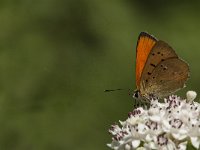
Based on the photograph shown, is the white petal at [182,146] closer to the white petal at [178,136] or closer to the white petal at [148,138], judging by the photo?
the white petal at [178,136]

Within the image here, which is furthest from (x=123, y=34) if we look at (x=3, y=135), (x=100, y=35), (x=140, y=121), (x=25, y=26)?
(x=140, y=121)

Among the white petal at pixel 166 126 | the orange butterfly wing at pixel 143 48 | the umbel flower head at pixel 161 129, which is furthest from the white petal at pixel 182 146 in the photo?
the orange butterfly wing at pixel 143 48

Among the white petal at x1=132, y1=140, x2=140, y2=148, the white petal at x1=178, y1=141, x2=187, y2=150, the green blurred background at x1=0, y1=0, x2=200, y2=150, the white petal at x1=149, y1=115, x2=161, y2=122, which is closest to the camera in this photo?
the white petal at x1=178, y1=141, x2=187, y2=150

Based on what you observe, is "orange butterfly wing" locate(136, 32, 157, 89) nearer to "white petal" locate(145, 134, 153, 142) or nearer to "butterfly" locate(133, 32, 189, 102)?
"butterfly" locate(133, 32, 189, 102)

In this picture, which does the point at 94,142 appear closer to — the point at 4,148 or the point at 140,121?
the point at 4,148

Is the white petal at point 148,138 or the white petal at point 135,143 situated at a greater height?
the white petal at point 148,138

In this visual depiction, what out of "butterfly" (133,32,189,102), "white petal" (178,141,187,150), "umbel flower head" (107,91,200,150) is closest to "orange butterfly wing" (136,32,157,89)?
"butterfly" (133,32,189,102)
